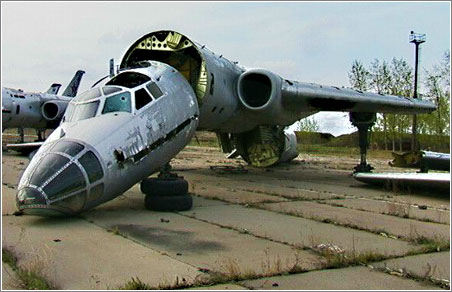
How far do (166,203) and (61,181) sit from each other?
1941mm

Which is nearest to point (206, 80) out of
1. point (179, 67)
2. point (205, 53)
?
point (205, 53)

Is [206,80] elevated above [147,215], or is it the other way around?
[206,80]

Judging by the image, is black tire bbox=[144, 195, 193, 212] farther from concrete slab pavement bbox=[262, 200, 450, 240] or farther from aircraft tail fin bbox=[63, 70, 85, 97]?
aircraft tail fin bbox=[63, 70, 85, 97]

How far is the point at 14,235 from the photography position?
5789 millimetres

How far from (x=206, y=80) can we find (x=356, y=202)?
3991 mm

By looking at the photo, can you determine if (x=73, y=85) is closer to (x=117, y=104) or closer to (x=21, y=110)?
(x=21, y=110)

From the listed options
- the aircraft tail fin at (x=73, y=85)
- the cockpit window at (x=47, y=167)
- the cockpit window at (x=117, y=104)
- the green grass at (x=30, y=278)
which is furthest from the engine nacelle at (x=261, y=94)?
the aircraft tail fin at (x=73, y=85)

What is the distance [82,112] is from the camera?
25.8 feet

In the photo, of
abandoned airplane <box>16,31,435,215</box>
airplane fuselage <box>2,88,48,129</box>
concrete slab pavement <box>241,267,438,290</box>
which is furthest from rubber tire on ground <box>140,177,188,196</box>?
airplane fuselage <box>2,88,48,129</box>

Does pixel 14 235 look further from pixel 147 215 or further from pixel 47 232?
pixel 147 215

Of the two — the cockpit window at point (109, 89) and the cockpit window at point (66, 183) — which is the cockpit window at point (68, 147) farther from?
the cockpit window at point (109, 89)

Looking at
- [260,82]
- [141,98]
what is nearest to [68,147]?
[141,98]

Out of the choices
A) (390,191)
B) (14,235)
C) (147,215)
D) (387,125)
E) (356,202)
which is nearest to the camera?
(14,235)

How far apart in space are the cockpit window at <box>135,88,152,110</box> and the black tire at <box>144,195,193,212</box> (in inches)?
58.2
